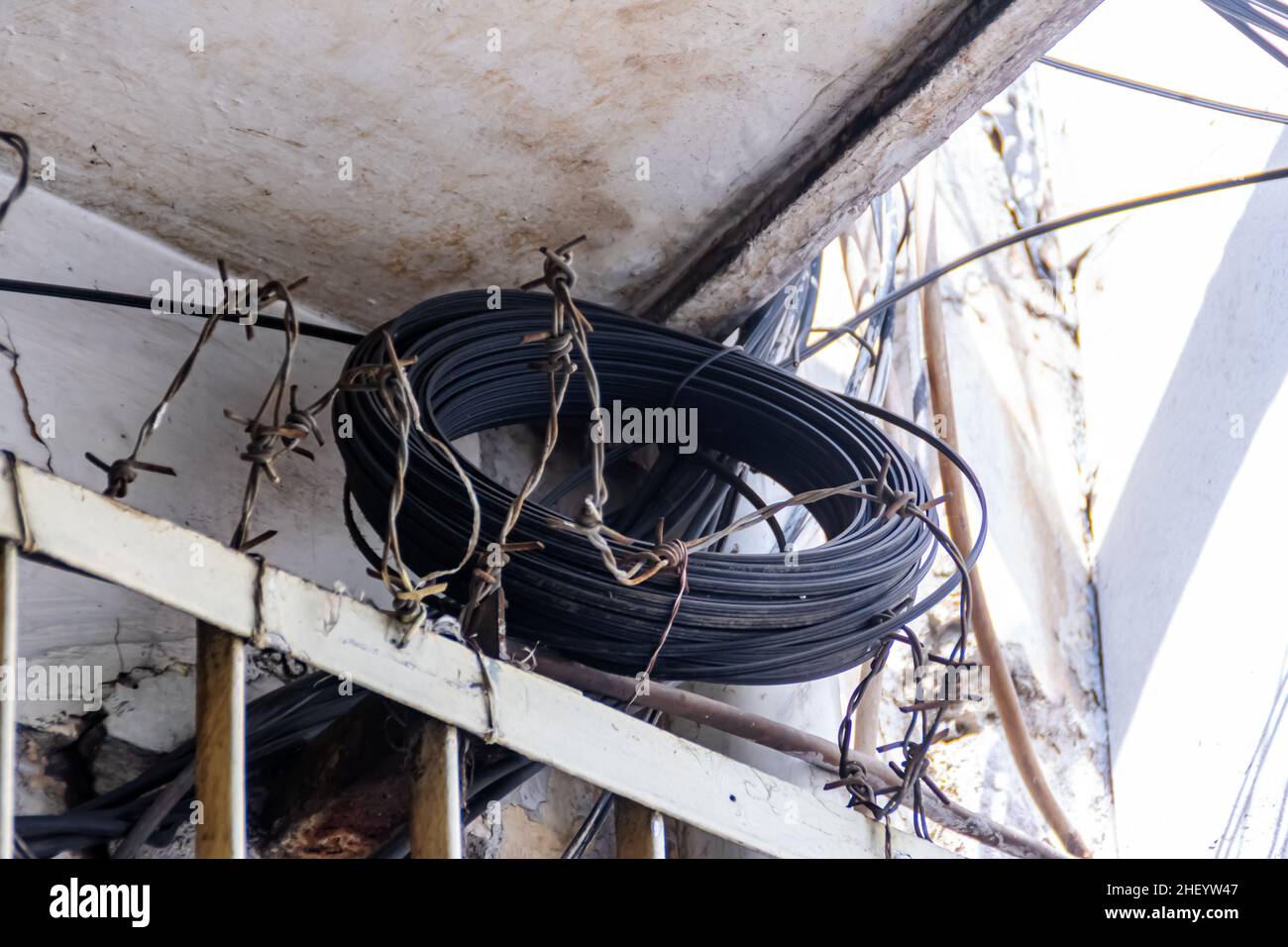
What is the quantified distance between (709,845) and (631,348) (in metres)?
0.86

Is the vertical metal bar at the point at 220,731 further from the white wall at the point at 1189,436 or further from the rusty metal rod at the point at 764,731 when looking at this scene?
the white wall at the point at 1189,436

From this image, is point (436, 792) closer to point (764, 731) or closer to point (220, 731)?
point (220, 731)

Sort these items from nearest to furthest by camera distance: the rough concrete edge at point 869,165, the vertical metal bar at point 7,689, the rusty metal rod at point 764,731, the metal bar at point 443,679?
the vertical metal bar at point 7,689 < the metal bar at point 443,679 < the rusty metal rod at point 764,731 < the rough concrete edge at point 869,165

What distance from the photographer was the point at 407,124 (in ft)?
7.15

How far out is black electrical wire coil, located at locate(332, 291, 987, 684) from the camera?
1.84 meters

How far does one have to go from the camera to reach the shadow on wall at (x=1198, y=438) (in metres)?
3.30

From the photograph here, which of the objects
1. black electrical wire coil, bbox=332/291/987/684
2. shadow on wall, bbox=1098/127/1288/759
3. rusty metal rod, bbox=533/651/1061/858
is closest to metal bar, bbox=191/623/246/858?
black electrical wire coil, bbox=332/291/987/684

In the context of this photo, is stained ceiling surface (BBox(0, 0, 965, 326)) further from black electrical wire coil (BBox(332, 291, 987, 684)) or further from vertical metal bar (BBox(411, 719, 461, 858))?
vertical metal bar (BBox(411, 719, 461, 858))

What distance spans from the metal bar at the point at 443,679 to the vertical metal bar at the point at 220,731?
1.4 inches

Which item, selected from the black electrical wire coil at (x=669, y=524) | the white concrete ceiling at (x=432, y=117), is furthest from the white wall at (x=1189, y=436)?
the white concrete ceiling at (x=432, y=117)

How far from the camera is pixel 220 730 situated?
63.1 inches

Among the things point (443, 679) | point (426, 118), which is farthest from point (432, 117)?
point (443, 679)

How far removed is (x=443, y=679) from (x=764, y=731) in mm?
785
